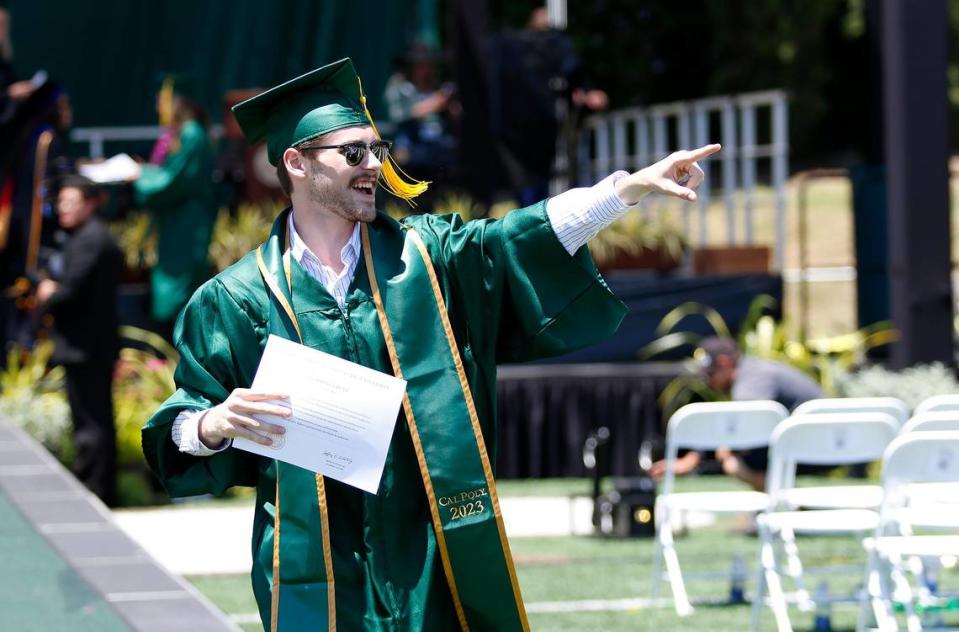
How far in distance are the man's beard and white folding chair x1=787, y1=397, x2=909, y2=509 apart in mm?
3572

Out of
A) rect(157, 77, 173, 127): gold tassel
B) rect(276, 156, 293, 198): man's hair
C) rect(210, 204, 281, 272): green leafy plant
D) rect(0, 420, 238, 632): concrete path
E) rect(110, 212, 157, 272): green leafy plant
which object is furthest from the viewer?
rect(110, 212, 157, 272): green leafy plant

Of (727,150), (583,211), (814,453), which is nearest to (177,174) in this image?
(727,150)

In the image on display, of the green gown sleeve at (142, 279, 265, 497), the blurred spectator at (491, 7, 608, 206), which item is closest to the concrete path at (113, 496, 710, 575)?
the blurred spectator at (491, 7, 608, 206)

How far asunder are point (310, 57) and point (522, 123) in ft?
9.39

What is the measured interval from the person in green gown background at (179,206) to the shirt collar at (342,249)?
283 inches

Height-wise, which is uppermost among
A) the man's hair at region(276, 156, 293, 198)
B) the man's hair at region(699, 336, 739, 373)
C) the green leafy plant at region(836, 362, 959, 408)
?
the man's hair at region(276, 156, 293, 198)

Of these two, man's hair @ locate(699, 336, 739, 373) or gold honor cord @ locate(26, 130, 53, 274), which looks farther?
gold honor cord @ locate(26, 130, 53, 274)

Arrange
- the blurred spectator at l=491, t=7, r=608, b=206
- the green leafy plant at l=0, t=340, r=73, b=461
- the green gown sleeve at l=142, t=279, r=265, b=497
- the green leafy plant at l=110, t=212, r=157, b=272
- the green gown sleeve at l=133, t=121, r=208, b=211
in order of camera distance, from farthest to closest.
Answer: the blurred spectator at l=491, t=7, r=608, b=206 < the green leafy plant at l=110, t=212, r=157, b=272 < the green gown sleeve at l=133, t=121, r=208, b=211 < the green leafy plant at l=0, t=340, r=73, b=461 < the green gown sleeve at l=142, t=279, r=265, b=497

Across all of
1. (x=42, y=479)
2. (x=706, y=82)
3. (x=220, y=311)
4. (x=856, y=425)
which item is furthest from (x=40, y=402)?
(x=706, y=82)

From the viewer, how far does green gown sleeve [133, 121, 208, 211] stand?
10422mm

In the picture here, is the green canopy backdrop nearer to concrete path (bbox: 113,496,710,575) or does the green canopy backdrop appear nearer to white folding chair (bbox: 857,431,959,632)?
concrete path (bbox: 113,496,710,575)

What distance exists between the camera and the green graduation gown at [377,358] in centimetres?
324

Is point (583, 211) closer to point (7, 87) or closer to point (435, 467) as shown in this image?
point (435, 467)

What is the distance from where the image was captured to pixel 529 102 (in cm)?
1197
